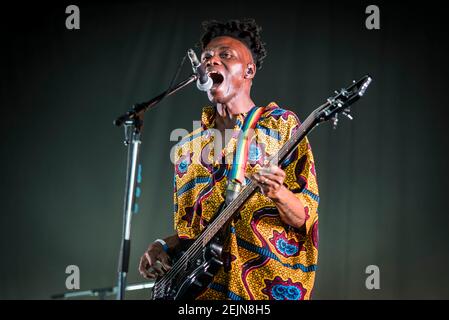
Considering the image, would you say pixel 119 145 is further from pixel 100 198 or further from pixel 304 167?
pixel 304 167

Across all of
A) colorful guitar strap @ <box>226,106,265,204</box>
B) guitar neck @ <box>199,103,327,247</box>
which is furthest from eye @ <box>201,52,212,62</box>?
guitar neck @ <box>199,103,327,247</box>

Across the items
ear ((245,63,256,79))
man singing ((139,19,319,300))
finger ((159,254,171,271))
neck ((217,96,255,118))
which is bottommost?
finger ((159,254,171,271))

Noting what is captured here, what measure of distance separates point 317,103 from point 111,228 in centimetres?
179

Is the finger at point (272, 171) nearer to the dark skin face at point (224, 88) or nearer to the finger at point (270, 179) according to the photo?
the finger at point (270, 179)

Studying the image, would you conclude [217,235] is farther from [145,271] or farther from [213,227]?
[145,271]

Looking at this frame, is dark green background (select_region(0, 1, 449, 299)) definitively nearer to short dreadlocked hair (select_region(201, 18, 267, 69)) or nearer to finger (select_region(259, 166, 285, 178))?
short dreadlocked hair (select_region(201, 18, 267, 69))

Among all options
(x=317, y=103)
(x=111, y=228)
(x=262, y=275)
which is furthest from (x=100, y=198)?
(x=262, y=275)

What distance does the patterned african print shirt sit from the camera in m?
1.79

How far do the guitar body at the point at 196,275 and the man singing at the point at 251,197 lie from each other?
0.05 metres

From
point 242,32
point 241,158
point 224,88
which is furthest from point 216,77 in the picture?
point 241,158

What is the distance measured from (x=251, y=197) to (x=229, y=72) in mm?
637

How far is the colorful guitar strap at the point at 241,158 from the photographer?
6.16 feet

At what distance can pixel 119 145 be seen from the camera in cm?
385
